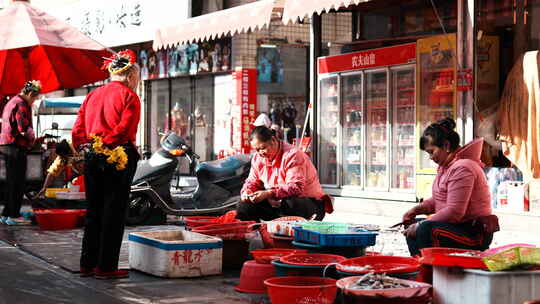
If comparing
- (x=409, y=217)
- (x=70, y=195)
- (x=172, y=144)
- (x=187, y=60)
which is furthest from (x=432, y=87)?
(x=187, y=60)

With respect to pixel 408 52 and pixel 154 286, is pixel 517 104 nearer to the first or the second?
pixel 408 52

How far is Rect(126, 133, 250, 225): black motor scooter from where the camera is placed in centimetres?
1166

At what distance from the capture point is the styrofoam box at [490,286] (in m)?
4.98

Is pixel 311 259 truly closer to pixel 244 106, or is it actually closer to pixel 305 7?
pixel 305 7

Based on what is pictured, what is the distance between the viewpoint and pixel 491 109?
41.2ft

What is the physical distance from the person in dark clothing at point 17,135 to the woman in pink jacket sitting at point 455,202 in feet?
21.0

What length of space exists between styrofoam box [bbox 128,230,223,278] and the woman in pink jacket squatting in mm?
1014

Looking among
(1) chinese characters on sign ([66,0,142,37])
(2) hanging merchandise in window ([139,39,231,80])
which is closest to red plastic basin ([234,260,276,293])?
(2) hanging merchandise in window ([139,39,231,80])

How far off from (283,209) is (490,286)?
3.62 metres

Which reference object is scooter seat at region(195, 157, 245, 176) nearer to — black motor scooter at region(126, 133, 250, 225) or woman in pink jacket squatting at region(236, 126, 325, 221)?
black motor scooter at region(126, 133, 250, 225)

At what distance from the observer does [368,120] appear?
49.0 ft

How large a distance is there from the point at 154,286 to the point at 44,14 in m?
5.12

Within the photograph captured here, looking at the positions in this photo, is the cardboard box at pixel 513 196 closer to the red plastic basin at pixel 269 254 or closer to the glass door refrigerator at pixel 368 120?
the glass door refrigerator at pixel 368 120

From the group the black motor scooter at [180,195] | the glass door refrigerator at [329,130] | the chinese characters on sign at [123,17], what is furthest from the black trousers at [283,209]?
the chinese characters on sign at [123,17]
